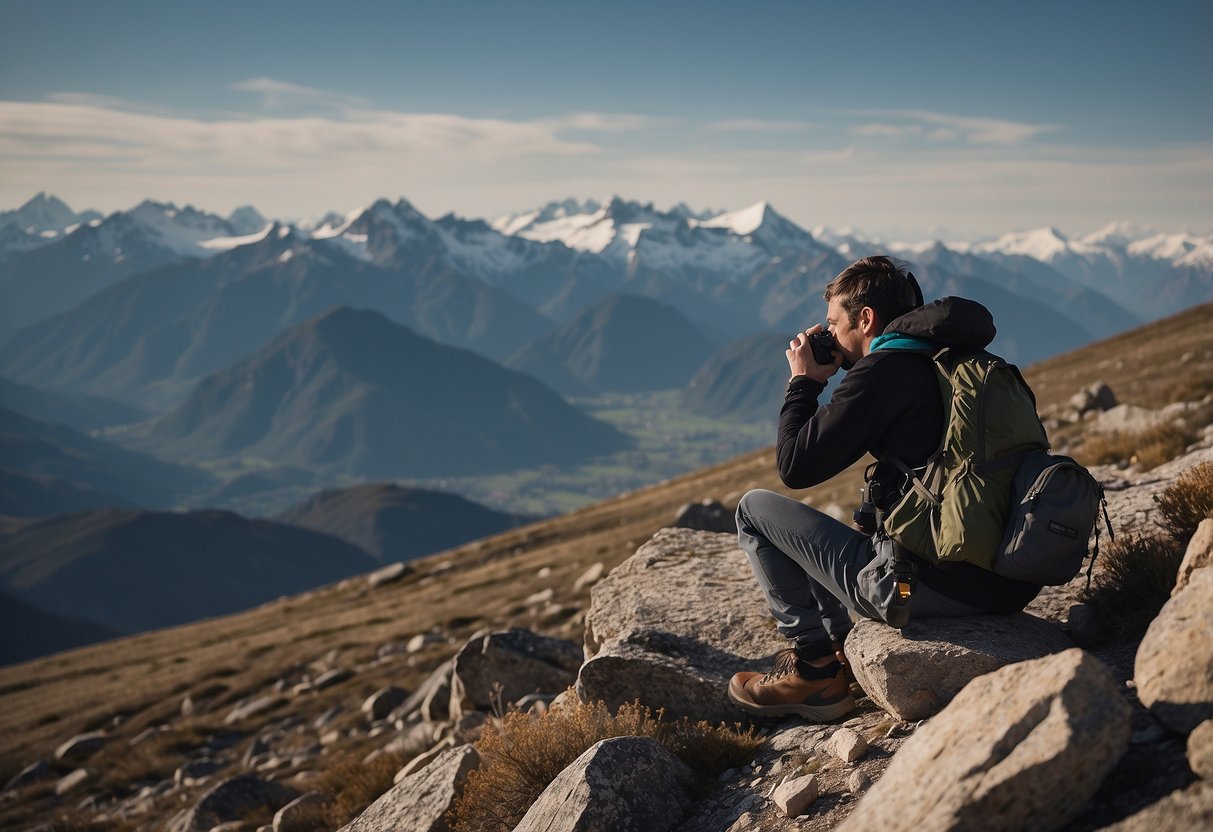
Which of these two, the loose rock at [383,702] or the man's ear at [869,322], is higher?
the man's ear at [869,322]

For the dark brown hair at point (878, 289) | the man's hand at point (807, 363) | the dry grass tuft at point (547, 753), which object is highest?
the dark brown hair at point (878, 289)

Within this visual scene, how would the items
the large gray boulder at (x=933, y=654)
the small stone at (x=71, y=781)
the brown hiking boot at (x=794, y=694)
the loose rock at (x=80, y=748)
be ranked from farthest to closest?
the loose rock at (x=80, y=748), the small stone at (x=71, y=781), the brown hiking boot at (x=794, y=694), the large gray boulder at (x=933, y=654)

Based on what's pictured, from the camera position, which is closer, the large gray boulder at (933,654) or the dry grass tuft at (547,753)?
the large gray boulder at (933,654)

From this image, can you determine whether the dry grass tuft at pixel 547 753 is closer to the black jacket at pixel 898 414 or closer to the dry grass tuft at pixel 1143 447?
the black jacket at pixel 898 414

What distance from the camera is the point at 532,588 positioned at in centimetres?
2652

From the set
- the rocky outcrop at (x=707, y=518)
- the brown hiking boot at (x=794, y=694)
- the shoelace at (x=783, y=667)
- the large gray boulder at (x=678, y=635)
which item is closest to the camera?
the brown hiking boot at (x=794, y=694)

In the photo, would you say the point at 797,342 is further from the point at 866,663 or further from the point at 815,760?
the point at 815,760

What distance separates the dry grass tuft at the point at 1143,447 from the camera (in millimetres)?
14516

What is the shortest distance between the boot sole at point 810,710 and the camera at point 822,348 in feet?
9.31

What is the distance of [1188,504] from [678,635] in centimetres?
503

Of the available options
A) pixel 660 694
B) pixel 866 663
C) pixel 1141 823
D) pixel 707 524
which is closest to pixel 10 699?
pixel 707 524

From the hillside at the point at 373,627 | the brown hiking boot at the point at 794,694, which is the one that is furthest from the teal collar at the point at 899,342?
the hillside at the point at 373,627

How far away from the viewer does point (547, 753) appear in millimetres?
7277

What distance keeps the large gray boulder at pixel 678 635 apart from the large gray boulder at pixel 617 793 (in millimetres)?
1504
